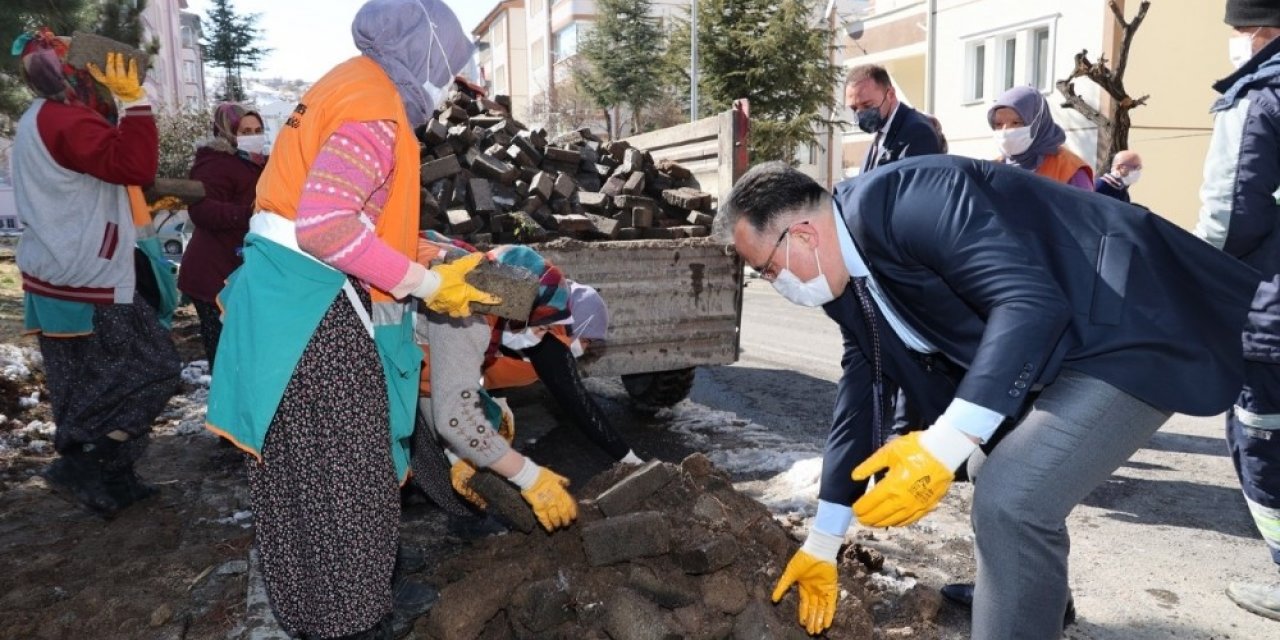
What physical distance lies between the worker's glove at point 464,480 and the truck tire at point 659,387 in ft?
7.11

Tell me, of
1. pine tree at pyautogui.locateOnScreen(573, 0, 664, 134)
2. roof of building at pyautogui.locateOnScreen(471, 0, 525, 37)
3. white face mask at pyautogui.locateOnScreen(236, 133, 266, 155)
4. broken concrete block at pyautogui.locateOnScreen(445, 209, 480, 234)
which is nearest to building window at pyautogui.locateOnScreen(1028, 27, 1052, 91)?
pine tree at pyautogui.locateOnScreen(573, 0, 664, 134)

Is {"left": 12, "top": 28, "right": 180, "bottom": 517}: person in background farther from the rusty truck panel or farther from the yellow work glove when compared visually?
the rusty truck panel

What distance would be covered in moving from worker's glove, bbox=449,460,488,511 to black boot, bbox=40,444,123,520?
1.68 metres

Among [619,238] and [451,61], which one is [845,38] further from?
[451,61]

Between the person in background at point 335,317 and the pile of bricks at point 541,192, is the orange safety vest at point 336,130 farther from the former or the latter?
the pile of bricks at point 541,192

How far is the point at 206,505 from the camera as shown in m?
4.07

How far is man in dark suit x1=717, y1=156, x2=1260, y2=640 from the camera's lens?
6.02 ft

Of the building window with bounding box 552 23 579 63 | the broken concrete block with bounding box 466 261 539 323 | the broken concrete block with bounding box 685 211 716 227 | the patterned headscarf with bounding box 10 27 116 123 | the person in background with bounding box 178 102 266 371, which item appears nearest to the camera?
the broken concrete block with bounding box 466 261 539 323

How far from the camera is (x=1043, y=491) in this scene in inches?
73.9

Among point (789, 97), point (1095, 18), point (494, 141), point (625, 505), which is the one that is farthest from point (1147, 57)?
point (625, 505)

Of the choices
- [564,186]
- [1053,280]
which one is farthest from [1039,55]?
[1053,280]

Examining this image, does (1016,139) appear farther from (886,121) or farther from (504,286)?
(504,286)

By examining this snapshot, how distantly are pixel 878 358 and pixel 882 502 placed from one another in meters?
0.49

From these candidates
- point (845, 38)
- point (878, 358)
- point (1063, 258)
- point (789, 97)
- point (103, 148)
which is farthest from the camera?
point (845, 38)
